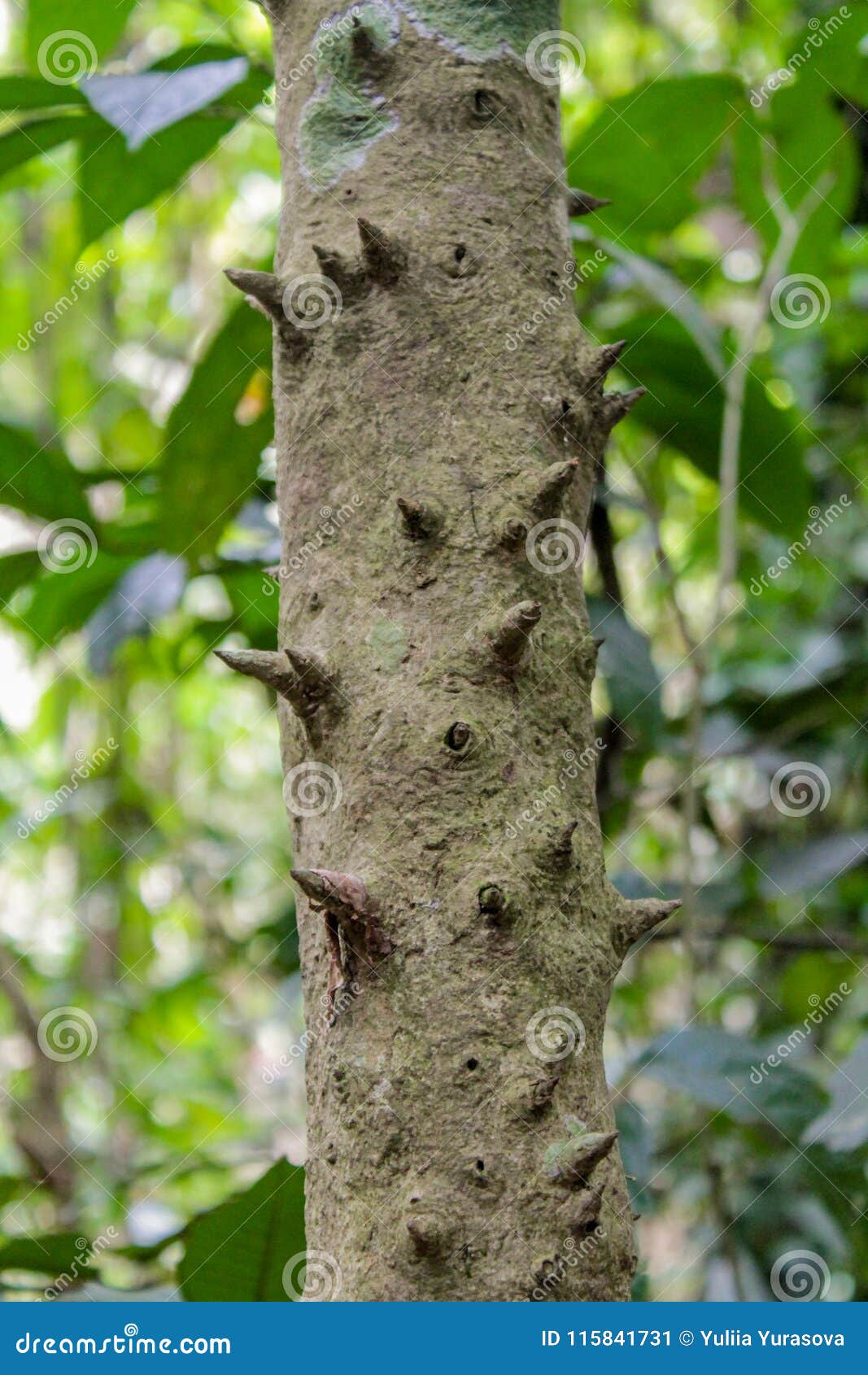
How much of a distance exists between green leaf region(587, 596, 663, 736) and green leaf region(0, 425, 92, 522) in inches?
23.5

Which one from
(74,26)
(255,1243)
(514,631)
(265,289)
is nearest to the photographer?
(514,631)

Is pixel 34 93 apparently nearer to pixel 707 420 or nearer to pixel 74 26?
pixel 74 26

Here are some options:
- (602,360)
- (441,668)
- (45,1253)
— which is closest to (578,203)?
(602,360)

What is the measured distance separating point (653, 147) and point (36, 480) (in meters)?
0.78

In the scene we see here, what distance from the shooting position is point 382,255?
661 mm

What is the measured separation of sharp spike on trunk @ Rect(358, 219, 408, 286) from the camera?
650mm

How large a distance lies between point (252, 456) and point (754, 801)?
3.87 feet

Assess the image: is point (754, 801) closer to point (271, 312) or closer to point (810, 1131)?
point (810, 1131)

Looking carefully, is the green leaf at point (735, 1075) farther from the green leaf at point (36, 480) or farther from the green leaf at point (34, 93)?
the green leaf at point (34, 93)

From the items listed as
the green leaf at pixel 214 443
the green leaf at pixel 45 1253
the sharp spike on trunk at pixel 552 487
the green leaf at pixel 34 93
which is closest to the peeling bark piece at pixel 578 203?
the sharp spike on trunk at pixel 552 487

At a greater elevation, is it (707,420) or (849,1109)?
(707,420)

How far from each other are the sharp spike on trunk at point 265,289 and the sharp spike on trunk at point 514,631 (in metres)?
0.24

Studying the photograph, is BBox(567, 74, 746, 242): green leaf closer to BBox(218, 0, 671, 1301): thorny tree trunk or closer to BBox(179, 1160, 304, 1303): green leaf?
BBox(218, 0, 671, 1301): thorny tree trunk

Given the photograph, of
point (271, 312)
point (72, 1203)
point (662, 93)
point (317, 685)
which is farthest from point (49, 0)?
point (72, 1203)
